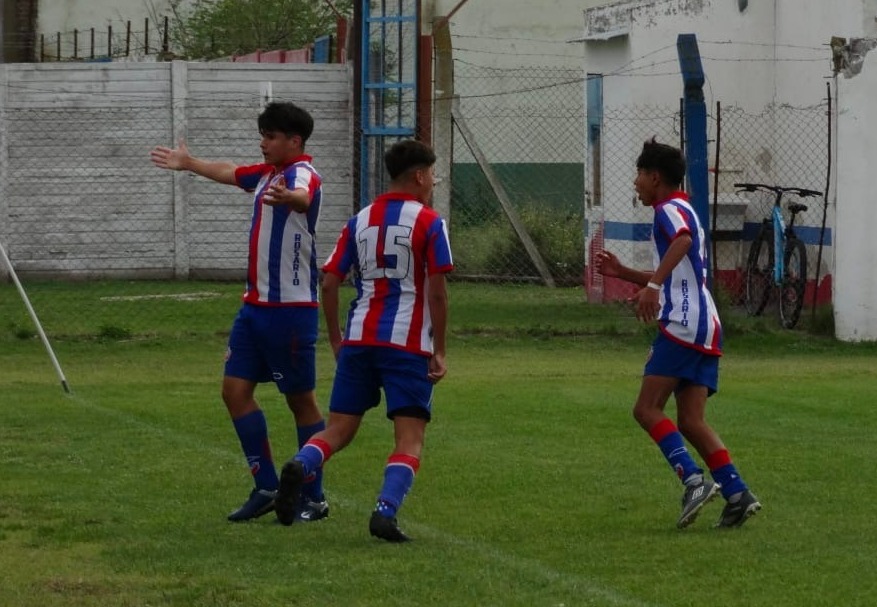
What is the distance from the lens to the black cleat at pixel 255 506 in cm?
795

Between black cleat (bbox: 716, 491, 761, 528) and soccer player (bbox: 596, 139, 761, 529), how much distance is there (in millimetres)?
42

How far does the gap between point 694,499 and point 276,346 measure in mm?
1930

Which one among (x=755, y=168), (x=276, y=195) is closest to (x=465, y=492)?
(x=276, y=195)

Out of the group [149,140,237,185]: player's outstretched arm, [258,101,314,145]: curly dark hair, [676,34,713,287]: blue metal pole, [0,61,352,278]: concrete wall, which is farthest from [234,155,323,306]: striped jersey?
[0,61,352,278]: concrete wall

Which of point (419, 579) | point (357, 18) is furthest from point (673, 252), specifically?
point (357, 18)

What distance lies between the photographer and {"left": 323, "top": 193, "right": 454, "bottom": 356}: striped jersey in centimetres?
741

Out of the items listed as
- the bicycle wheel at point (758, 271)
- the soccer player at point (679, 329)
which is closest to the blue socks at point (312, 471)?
the soccer player at point (679, 329)

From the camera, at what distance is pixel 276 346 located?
802 cm

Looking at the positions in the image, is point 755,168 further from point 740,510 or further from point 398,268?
point 398,268

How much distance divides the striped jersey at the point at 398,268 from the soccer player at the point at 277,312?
55 centimetres

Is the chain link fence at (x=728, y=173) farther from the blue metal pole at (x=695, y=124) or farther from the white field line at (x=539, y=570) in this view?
the white field line at (x=539, y=570)

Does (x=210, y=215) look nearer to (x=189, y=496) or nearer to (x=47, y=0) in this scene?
(x=189, y=496)

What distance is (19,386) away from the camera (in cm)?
1323

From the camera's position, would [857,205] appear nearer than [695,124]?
No
